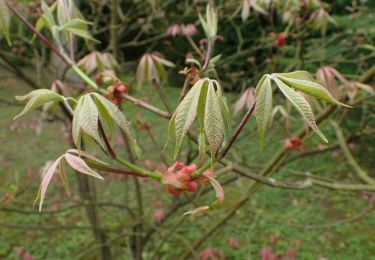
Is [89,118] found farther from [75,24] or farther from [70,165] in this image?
[75,24]

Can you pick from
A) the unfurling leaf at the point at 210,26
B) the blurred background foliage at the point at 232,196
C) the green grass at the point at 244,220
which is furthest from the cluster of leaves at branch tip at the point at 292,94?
the green grass at the point at 244,220

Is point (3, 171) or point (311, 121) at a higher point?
point (311, 121)

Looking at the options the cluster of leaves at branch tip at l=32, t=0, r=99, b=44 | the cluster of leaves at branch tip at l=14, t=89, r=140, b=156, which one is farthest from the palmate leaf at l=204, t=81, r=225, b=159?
the cluster of leaves at branch tip at l=32, t=0, r=99, b=44

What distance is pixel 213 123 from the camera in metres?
0.48

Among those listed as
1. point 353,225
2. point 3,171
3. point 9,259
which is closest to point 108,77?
point 9,259

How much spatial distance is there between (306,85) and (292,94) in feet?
0.07

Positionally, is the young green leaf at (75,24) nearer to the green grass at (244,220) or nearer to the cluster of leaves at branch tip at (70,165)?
the cluster of leaves at branch tip at (70,165)

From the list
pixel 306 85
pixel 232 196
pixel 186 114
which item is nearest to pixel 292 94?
pixel 306 85

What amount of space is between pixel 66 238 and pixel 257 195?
1.91 metres

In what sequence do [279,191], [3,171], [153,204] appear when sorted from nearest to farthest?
[153,204] < [279,191] < [3,171]

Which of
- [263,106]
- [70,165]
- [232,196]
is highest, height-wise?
[263,106]

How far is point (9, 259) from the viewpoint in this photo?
3.47 metres

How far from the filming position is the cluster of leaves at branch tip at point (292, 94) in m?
0.47

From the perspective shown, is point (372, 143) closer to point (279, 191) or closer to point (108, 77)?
point (279, 191)
